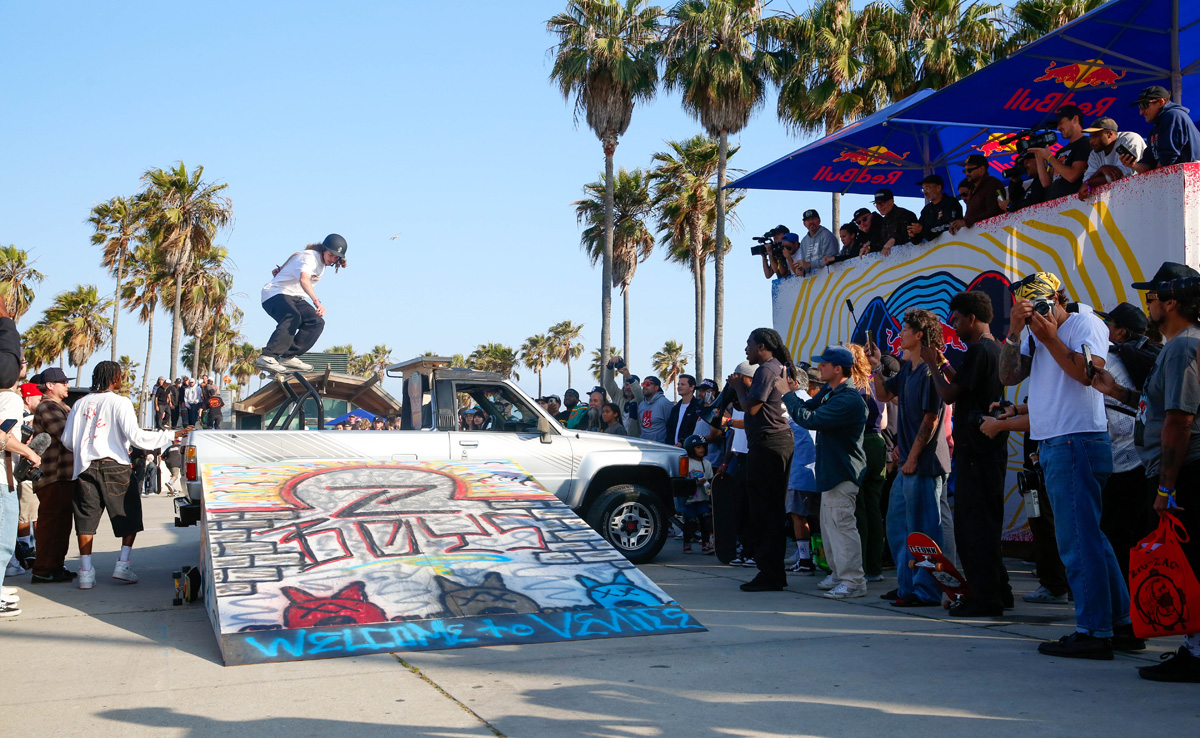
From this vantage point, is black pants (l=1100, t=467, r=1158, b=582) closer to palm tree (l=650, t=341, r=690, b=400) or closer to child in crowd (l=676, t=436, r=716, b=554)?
child in crowd (l=676, t=436, r=716, b=554)

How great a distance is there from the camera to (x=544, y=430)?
8711 mm

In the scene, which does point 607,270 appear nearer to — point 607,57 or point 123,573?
point 607,57

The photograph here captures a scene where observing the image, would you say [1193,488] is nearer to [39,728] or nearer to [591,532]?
[591,532]

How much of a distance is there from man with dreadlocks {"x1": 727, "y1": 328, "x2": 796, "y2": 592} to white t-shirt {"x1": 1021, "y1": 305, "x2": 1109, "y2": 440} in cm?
238

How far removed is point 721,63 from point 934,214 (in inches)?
584

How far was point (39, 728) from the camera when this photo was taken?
3697 millimetres

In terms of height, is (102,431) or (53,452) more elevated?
(102,431)

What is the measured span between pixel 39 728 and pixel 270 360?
4846 mm

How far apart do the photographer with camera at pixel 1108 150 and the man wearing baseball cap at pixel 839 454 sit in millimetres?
2847

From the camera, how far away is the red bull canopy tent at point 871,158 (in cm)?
1215

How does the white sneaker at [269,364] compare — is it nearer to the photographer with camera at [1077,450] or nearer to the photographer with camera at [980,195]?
the photographer with camera at [1077,450]

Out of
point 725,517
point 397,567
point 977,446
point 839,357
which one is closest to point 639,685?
point 397,567

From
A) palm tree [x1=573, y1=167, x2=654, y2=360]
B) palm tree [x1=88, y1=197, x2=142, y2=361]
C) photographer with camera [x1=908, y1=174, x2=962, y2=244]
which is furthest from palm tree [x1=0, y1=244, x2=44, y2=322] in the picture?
photographer with camera [x1=908, y1=174, x2=962, y2=244]

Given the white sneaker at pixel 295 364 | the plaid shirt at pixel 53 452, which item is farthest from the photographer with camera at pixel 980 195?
the plaid shirt at pixel 53 452
